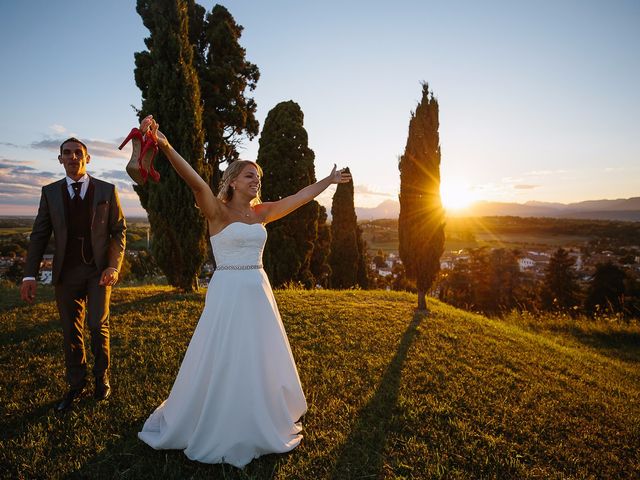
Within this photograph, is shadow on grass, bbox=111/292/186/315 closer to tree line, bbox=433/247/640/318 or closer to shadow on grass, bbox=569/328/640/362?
shadow on grass, bbox=569/328/640/362

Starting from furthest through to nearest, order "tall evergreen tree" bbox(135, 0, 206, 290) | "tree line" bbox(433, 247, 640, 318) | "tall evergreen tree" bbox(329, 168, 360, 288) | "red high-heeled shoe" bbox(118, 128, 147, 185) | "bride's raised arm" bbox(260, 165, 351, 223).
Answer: "tree line" bbox(433, 247, 640, 318) → "tall evergreen tree" bbox(329, 168, 360, 288) → "tall evergreen tree" bbox(135, 0, 206, 290) → "bride's raised arm" bbox(260, 165, 351, 223) → "red high-heeled shoe" bbox(118, 128, 147, 185)

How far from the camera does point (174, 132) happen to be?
10680 mm

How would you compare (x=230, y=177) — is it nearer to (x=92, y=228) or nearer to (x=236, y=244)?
(x=236, y=244)

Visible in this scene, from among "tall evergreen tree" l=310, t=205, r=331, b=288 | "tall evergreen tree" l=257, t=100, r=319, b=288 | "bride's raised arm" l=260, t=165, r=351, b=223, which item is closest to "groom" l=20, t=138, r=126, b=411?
"bride's raised arm" l=260, t=165, r=351, b=223

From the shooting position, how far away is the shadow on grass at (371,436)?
3156 millimetres

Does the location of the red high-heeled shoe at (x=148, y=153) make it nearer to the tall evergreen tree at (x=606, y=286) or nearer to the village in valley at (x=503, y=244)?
the village in valley at (x=503, y=244)

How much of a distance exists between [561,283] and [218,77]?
32235 millimetres

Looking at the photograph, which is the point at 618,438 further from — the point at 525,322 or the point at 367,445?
the point at 525,322

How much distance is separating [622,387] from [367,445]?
546 cm

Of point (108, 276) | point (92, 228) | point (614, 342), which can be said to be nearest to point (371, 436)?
point (108, 276)

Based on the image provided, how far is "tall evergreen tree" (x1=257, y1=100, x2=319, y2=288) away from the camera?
1539 centimetres

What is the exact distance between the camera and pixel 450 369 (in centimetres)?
571

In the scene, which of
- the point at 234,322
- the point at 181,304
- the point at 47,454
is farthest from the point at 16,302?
the point at 234,322

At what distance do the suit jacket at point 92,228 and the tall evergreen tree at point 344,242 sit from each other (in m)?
20.4
